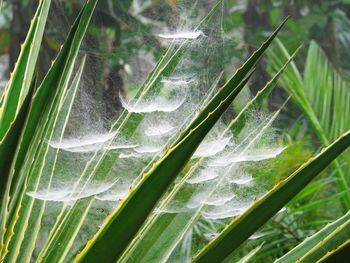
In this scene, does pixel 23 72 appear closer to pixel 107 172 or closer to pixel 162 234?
pixel 107 172

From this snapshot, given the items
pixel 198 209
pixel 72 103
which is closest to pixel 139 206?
pixel 198 209

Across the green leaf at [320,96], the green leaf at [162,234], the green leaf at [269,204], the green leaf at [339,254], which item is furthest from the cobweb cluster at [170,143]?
the green leaf at [320,96]

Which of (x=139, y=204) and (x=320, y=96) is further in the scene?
(x=320, y=96)

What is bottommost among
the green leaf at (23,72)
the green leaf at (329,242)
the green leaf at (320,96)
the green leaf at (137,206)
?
the green leaf at (329,242)

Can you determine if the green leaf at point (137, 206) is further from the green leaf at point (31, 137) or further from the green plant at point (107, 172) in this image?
the green leaf at point (31, 137)

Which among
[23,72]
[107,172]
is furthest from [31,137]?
[23,72]

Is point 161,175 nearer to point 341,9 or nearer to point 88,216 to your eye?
point 88,216

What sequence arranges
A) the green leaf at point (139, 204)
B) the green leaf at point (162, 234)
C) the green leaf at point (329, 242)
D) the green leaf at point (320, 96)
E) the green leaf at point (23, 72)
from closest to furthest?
the green leaf at point (139, 204) → the green leaf at point (329, 242) → the green leaf at point (162, 234) → the green leaf at point (23, 72) → the green leaf at point (320, 96)
